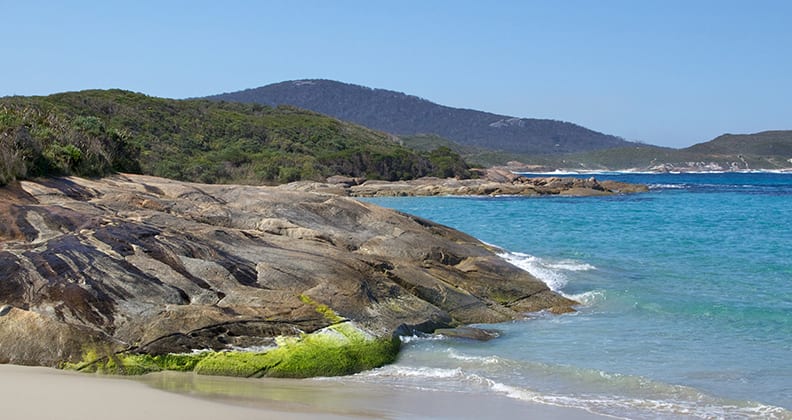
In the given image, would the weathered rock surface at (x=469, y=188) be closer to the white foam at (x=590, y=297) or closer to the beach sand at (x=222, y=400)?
the white foam at (x=590, y=297)

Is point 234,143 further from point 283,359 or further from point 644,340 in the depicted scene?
point 283,359

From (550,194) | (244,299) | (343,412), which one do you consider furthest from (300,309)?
(550,194)

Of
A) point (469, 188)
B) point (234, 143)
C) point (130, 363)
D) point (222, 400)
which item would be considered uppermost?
point (234, 143)

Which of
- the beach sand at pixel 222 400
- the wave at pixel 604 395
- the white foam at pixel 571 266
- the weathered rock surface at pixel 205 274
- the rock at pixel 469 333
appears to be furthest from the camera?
the white foam at pixel 571 266

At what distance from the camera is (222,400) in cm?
904

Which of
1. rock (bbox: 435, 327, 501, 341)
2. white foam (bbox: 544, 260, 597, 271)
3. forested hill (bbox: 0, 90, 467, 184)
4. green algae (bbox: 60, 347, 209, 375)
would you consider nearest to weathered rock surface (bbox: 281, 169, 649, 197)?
forested hill (bbox: 0, 90, 467, 184)

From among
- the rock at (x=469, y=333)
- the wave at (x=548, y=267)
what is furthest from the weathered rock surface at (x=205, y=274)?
the wave at (x=548, y=267)

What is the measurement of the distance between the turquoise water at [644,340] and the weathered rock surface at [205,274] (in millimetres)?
1149

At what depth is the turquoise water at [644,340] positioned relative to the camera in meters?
10.2

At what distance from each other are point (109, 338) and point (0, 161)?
5413 mm

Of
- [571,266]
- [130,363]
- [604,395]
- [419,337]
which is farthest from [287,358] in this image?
[571,266]

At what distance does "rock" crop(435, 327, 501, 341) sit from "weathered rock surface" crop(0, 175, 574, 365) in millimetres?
221

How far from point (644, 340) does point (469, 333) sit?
2881 mm

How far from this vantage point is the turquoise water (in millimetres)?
10180
